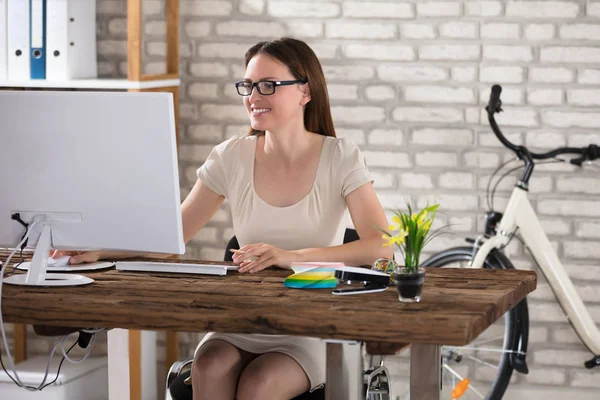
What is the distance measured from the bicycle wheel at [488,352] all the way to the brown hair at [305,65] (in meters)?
1.00

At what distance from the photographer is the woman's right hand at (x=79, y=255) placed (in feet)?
7.30

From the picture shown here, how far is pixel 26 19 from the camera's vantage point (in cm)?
325

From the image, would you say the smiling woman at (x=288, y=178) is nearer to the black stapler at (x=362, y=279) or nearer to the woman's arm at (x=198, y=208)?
the woman's arm at (x=198, y=208)

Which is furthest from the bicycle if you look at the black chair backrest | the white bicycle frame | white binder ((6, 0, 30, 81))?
white binder ((6, 0, 30, 81))

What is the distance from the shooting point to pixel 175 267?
2.16 metres

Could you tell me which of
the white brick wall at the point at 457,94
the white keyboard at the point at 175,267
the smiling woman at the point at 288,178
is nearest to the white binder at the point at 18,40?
the white brick wall at the point at 457,94

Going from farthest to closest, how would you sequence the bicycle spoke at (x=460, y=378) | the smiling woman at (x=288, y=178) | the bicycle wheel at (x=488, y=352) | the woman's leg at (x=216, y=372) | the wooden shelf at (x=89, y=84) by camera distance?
1. the bicycle spoke at (x=460, y=378)
2. the bicycle wheel at (x=488, y=352)
3. the wooden shelf at (x=89, y=84)
4. the smiling woman at (x=288, y=178)
5. the woman's leg at (x=216, y=372)

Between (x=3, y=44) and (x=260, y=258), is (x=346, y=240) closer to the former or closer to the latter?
(x=260, y=258)

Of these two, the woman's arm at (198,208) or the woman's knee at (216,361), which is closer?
the woman's knee at (216,361)

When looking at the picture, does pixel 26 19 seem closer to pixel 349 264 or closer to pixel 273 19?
pixel 273 19

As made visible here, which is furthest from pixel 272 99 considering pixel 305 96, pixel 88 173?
pixel 88 173

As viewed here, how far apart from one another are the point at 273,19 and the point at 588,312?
1531 mm

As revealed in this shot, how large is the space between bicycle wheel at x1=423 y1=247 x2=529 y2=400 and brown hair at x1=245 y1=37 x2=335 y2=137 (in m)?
1.00

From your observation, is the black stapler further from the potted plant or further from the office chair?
the office chair
